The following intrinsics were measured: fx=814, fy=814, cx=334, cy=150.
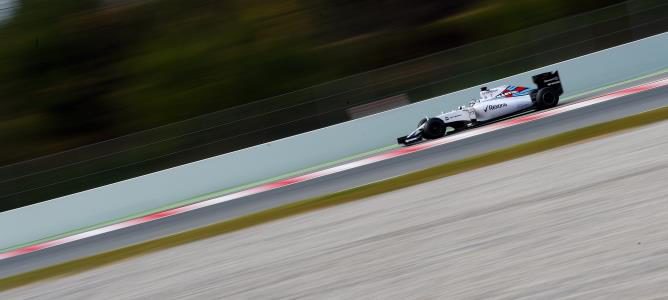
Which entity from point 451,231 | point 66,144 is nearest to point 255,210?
point 451,231

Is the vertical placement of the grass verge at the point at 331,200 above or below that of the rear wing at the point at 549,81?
below

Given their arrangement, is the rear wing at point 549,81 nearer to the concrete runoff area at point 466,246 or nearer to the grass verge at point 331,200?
the grass verge at point 331,200

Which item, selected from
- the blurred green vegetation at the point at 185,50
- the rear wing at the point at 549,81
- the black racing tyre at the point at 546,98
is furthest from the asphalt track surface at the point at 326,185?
the blurred green vegetation at the point at 185,50

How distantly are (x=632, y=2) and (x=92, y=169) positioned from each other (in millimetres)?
10981

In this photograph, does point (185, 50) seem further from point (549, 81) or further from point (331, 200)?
point (331, 200)

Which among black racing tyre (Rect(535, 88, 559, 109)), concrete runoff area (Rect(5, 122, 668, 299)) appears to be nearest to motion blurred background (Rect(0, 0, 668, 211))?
black racing tyre (Rect(535, 88, 559, 109))

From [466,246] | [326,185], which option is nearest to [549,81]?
[326,185]

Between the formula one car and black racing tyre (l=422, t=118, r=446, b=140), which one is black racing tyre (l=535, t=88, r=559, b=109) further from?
black racing tyre (l=422, t=118, r=446, b=140)

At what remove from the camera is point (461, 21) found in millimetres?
24516

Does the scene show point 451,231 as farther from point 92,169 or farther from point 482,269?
point 92,169

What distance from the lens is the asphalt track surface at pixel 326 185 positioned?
9.94 metres

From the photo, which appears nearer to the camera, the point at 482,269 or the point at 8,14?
the point at 482,269

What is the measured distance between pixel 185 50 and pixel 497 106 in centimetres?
1383

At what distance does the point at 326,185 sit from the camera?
10.3 m
